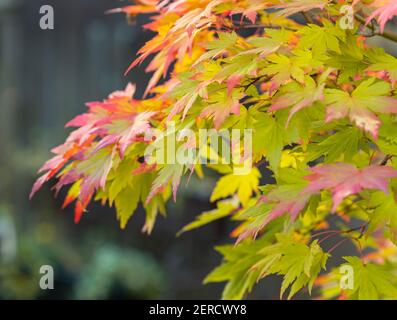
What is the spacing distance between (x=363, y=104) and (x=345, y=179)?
0.16m

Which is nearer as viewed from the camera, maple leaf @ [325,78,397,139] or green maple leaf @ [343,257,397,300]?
maple leaf @ [325,78,397,139]

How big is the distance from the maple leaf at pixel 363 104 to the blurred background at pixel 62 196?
3.20 meters

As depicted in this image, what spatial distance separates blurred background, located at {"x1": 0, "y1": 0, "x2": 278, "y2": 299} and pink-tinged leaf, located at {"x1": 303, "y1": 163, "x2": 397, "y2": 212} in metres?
3.22

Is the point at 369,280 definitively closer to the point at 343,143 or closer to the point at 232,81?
the point at 343,143

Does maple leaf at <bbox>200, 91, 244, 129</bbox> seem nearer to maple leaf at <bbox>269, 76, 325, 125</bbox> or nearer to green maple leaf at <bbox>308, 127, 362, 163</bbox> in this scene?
maple leaf at <bbox>269, 76, 325, 125</bbox>

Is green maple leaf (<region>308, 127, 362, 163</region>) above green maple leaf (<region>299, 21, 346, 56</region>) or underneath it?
underneath

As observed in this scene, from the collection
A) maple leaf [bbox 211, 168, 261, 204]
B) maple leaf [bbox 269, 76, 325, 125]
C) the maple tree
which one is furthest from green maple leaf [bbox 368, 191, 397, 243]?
maple leaf [bbox 211, 168, 261, 204]

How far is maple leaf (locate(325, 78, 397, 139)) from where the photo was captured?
47.9 inches

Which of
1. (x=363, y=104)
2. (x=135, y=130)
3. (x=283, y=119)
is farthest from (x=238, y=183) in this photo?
(x=363, y=104)

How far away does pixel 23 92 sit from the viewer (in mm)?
6621

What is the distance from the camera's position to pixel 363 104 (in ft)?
4.17

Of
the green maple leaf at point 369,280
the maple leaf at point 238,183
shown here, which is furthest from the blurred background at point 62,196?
the green maple leaf at point 369,280

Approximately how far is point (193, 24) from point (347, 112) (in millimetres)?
439

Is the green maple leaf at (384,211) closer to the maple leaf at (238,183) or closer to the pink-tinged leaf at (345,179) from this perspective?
the pink-tinged leaf at (345,179)
